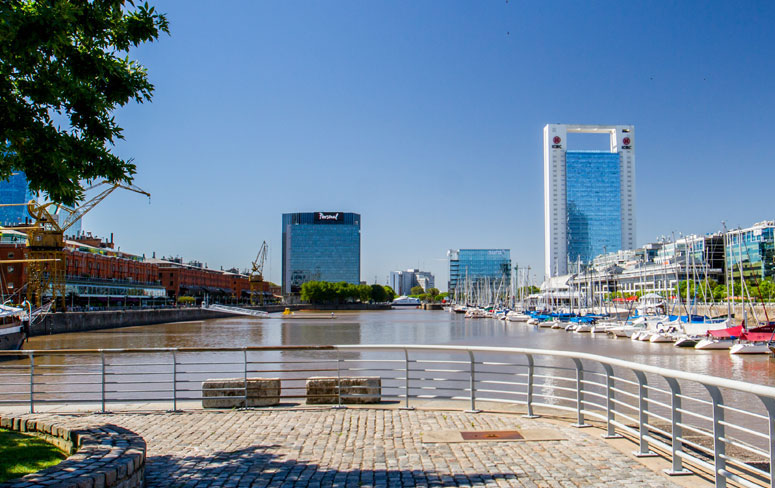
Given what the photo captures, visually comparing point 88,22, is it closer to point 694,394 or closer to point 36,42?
point 36,42

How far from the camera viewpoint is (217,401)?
13203mm

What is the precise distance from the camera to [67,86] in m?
8.56

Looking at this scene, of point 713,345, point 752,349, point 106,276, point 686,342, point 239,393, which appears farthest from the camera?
point 106,276

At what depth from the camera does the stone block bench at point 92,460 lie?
19.1 feet

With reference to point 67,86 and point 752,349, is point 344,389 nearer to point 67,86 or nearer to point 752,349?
point 67,86

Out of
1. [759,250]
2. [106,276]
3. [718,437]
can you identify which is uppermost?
[759,250]

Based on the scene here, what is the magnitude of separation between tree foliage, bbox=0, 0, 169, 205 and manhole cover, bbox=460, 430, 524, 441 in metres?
7.05

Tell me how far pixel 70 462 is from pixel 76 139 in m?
4.98

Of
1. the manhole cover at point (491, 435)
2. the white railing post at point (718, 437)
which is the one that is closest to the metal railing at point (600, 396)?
the white railing post at point (718, 437)

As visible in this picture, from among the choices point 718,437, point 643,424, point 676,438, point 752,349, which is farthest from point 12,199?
point 718,437

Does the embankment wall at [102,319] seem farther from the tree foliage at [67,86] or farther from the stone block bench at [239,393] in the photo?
the tree foliage at [67,86]

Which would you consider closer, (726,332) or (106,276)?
(726,332)

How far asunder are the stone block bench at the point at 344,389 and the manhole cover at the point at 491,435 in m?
3.43

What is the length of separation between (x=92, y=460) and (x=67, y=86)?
5.18 m
